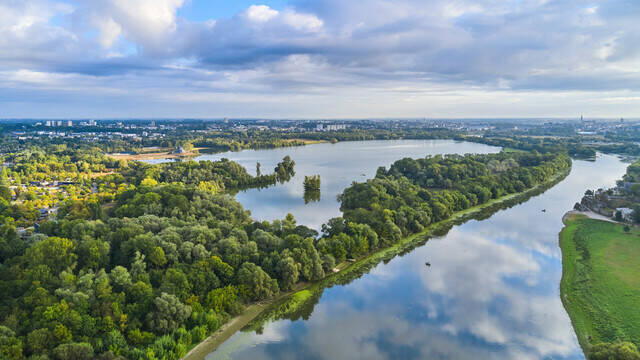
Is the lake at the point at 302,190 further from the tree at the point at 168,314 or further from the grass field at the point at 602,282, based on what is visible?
the grass field at the point at 602,282

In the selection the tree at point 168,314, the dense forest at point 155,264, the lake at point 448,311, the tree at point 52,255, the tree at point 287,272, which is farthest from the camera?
the tree at point 287,272

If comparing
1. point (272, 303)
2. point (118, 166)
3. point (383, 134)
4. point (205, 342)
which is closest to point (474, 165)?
point (272, 303)

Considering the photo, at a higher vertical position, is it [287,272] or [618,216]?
[618,216]

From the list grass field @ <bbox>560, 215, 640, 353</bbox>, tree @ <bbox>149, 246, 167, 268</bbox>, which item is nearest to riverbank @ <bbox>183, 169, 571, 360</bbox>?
tree @ <bbox>149, 246, 167, 268</bbox>

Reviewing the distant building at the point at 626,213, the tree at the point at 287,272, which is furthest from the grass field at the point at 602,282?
the tree at the point at 287,272

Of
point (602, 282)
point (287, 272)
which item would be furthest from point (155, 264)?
point (602, 282)

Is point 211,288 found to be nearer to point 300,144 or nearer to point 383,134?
point 300,144

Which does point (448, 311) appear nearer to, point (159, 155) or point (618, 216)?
point (618, 216)
